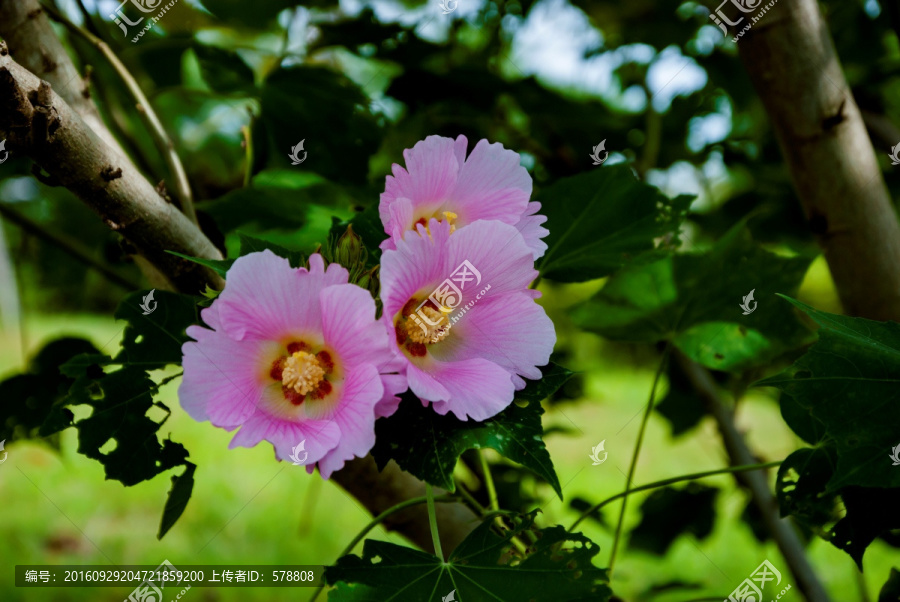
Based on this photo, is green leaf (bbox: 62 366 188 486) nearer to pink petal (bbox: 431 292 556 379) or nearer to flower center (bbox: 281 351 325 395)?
flower center (bbox: 281 351 325 395)

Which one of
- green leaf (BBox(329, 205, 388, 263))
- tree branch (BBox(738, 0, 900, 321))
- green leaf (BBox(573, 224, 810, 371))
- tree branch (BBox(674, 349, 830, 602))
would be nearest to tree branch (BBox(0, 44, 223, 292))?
green leaf (BBox(329, 205, 388, 263))

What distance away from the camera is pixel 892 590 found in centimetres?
88

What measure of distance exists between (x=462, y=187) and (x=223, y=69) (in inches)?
32.5

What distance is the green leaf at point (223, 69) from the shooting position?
1245 millimetres

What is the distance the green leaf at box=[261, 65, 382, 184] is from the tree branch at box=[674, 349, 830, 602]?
Answer: 31.3 inches

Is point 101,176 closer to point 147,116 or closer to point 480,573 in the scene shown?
point 147,116

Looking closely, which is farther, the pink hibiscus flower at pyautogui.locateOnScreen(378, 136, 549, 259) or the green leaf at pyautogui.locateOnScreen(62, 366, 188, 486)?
the green leaf at pyautogui.locateOnScreen(62, 366, 188, 486)

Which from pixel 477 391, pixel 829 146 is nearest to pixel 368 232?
pixel 477 391

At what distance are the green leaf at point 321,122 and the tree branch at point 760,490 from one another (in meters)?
0.80

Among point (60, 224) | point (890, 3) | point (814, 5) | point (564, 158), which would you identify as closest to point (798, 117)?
point (814, 5)

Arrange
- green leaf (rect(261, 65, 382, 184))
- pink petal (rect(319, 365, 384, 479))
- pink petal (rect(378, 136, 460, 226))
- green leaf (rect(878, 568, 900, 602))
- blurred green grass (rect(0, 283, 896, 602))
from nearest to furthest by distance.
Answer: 1. pink petal (rect(319, 365, 384, 479))
2. pink petal (rect(378, 136, 460, 226))
3. green leaf (rect(878, 568, 900, 602))
4. green leaf (rect(261, 65, 382, 184))
5. blurred green grass (rect(0, 283, 896, 602))

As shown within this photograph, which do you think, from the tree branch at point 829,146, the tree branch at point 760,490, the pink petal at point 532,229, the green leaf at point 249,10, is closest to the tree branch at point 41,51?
the pink petal at point 532,229

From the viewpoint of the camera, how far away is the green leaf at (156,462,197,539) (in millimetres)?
747

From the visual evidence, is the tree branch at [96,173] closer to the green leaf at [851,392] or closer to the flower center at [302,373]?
the flower center at [302,373]
